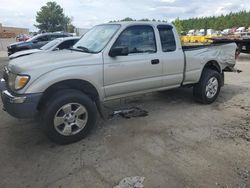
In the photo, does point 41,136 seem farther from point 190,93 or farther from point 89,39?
point 190,93

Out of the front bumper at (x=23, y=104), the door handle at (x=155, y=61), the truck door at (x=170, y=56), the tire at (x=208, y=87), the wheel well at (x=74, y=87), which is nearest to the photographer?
the front bumper at (x=23, y=104)

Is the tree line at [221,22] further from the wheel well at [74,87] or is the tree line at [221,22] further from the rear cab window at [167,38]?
the wheel well at [74,87]

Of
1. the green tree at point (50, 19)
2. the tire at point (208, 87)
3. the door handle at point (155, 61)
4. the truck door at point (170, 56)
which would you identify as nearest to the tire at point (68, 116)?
the door handle at point (155, 61)

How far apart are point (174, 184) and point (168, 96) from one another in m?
3.88

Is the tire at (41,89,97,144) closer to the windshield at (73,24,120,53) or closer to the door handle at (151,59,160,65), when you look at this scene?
the windshield at (73,24,120,53)

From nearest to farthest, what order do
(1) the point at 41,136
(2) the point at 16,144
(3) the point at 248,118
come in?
(2) the point at 16,144
(1) the point at 41,136
(3) the point at 248,118

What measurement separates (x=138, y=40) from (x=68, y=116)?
1.93 m

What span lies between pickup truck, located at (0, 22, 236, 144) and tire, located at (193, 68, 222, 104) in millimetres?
188

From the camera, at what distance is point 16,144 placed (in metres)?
4.01

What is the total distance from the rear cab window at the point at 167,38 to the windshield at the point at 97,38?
3.17 feet

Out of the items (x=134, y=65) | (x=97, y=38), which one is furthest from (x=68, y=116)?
(x=97, y=38)

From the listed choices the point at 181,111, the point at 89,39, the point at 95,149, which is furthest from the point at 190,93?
the point at 95,149

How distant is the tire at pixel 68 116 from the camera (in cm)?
376

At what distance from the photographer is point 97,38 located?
186 inches
